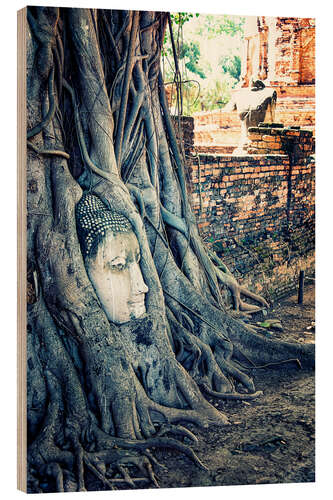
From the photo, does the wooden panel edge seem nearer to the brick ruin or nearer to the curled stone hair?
the curled stone hair

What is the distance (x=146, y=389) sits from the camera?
4.73 metres

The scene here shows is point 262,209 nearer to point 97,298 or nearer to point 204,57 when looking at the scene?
point 204,57

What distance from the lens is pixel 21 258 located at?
446cm

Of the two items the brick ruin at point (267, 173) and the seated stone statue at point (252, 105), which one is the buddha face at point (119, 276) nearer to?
the brick ruin at point (267, 173)

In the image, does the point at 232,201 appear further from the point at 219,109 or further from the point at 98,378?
the point at 98,378

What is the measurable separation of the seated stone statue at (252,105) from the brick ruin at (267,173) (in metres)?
0.04

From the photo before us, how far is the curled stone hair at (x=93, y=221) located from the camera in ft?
15.2

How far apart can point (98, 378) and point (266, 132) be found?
2.01 metres

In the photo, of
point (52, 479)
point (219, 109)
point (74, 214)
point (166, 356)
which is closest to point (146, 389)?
point (166, 356)

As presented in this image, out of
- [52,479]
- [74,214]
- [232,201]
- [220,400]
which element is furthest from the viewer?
[232,201]

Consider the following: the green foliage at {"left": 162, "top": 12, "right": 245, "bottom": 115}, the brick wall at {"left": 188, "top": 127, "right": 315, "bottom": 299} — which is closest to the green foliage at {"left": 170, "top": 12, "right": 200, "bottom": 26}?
the green foliage at {"left": 162, "top": 12, "right": 245, "bottom": 115}

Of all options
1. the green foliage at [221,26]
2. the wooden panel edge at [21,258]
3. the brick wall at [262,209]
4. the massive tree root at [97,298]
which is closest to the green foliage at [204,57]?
the green foliage at [221,26]

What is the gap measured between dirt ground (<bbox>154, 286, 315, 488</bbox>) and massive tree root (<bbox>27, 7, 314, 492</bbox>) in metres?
0.08

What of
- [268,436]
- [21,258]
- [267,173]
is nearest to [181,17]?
[267,173]
